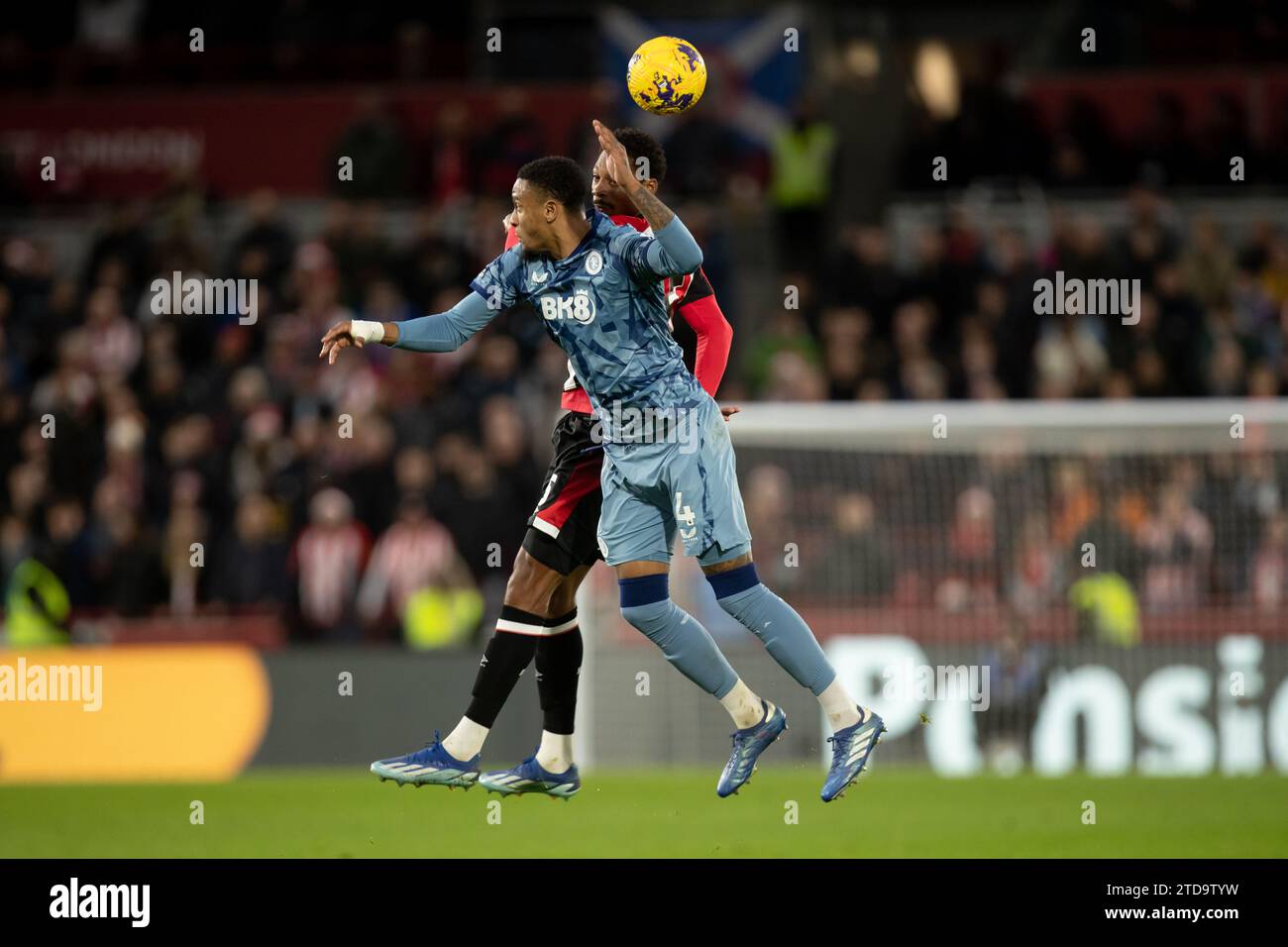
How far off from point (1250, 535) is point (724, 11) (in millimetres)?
11264

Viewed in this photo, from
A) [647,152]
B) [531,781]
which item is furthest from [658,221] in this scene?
[531,781]

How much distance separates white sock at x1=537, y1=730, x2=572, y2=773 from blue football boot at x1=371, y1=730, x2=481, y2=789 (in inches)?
12.9

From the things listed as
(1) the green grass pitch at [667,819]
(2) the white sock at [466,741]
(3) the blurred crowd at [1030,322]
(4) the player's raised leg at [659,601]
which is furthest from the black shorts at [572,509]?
(3) the blurred crowd at [1030,322]

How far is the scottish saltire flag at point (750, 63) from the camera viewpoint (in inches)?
909

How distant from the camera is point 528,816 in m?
11.5

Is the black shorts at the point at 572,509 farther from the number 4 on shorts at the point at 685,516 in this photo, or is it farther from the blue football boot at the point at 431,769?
the blue football boot at the point at 431,769

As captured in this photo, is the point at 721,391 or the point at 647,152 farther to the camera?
the point at 721,391

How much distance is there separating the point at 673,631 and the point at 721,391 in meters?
9.41

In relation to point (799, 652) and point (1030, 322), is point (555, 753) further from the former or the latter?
point (1030, 322)

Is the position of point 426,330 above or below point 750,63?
below

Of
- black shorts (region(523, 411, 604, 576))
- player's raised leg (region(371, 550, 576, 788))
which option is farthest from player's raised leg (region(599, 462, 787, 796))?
player's raised leg (region(371, 550, 576, 788))

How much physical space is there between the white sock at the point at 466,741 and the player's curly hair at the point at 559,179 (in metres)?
2.23

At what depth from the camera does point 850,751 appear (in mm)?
8109

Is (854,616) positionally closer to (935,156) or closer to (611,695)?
(611,695)
